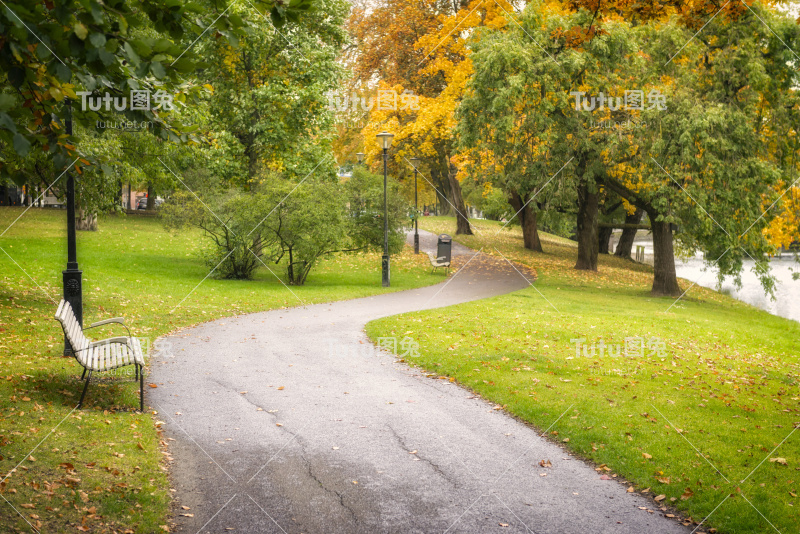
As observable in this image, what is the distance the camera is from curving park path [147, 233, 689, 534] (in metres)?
4.85

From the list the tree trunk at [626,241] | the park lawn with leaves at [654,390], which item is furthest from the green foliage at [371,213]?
the tree trunk at [626,241]

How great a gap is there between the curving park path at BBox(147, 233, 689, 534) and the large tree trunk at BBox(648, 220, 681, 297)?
15.3m

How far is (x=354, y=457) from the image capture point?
6.02 metres

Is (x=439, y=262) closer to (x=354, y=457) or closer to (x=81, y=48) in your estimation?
(x=354, y=457)

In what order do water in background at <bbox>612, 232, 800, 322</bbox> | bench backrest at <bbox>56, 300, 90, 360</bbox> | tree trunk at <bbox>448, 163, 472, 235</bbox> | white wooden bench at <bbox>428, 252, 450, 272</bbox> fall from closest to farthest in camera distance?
bench backrest at <bbox>56, 300, 90, 360</bbox>
white wooden bench at <bbox>428, 252, 450, 272</bbox>
water in background at <bbox>612, 232, 800, 322</bbox>
tree trunk at <bbox>448, 163, 472, 235</bbox>

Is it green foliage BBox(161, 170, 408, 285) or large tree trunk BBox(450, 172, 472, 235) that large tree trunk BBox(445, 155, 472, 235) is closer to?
large tree trunk BBox(450, 172, 472, 235)

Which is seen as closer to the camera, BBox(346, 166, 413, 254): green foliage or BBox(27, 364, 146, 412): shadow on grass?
BBox(27, 364, 146, 412): shadow on grass

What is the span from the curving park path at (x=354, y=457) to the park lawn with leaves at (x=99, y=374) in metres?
0.41

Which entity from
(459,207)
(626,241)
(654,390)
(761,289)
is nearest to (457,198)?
(459,207)

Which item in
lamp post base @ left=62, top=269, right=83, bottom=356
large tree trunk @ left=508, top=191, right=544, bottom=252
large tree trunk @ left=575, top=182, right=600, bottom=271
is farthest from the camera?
large tree trunk @ left=508, top=191, right=544, bottom=252

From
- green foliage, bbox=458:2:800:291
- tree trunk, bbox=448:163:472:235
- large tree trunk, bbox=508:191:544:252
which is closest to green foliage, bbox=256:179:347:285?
green foliage, bbox=458:2:800:291

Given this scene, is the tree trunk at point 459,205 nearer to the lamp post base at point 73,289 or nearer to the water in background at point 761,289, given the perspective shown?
the water in background at point 761,289

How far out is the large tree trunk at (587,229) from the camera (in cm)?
2588

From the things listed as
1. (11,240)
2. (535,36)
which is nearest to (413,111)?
(535,36)
